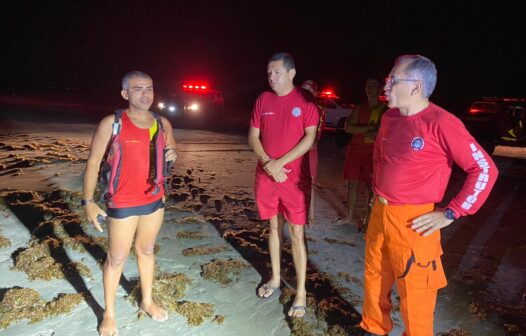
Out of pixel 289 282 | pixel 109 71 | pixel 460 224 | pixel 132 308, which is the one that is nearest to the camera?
pixel 132 308

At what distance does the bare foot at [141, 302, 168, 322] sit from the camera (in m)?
3.13

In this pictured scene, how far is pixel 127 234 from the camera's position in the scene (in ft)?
9.30

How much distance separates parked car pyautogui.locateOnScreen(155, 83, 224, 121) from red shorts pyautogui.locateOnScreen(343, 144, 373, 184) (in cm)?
1362

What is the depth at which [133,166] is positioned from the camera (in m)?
2.76

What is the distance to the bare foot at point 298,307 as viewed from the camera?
10.8 feet

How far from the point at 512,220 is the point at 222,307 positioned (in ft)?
16.9

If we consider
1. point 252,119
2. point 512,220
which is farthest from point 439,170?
point 512,220

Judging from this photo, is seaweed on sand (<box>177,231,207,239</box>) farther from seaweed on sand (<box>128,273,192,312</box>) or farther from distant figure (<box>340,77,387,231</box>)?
distant figure (<box>340,77,387,231</box>)

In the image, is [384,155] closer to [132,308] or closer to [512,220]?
[132,308]

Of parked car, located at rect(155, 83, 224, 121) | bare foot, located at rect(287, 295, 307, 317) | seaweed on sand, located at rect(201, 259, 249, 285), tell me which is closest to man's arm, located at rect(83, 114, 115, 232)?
seaweed on sand, located at rect(201, 259, 249, 285)

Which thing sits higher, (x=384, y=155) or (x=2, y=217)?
(x=384, y=155)

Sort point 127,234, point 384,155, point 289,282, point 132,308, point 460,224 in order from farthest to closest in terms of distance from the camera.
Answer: point 460,224
point 289,282
point 132,308
point 127,234
point 384,155

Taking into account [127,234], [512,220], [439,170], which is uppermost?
[439,170]

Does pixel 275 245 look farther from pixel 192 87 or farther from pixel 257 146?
pixel 192 87
